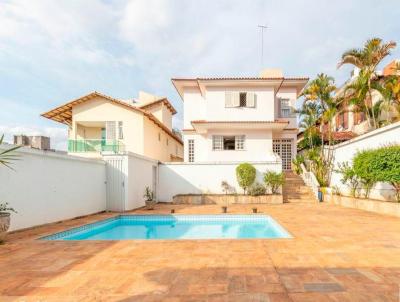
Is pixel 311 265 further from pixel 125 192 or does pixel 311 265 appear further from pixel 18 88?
pixel 18 88

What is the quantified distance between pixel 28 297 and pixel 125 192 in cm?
996

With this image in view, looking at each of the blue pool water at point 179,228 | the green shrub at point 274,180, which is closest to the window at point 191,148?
the green shrub at point 274,180

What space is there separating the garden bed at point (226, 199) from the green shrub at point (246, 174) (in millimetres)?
792

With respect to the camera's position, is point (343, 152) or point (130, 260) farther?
point (343, 152)

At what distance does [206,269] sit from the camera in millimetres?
4875

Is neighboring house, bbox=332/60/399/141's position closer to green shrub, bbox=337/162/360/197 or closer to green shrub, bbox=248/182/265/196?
→ green shrub, bbox=337/162/360/197

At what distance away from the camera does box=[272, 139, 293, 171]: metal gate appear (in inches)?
914

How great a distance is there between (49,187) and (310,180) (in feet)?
52.8

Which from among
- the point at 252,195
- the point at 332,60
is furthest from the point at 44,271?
the point at 332,60

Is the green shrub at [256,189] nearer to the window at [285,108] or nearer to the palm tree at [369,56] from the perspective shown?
the palm tree at [369,56]

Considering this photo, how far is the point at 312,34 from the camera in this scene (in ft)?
46.0

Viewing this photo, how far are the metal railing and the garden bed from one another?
2.79 metres

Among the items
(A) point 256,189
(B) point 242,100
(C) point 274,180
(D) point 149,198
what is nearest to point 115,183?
(D) point 149,198

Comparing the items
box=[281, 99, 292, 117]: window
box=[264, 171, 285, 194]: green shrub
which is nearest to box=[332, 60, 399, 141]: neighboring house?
box=[281, 99, 292, 117]: window
